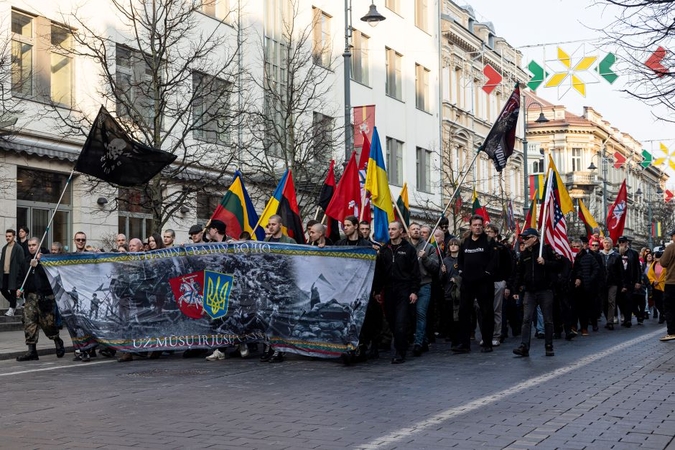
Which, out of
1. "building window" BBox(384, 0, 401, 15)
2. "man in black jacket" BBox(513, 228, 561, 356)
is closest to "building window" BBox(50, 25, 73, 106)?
"man in black jacket" BBox(513, 228, 561, 356)

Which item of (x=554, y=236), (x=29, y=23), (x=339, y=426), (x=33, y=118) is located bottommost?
(x=339, y=426)

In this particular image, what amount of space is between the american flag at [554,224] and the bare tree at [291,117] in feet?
26.5

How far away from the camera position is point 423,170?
47.1 m

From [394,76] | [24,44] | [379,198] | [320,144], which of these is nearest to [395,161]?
[394,76]

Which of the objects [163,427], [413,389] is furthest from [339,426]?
[413,389]

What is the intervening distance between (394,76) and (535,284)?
3086 cm

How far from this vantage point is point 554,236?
15273mm

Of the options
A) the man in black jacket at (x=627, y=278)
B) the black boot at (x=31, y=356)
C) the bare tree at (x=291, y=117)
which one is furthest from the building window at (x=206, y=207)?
the black boot at (x=31, y=356)

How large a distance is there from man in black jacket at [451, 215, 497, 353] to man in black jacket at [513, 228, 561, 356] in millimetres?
457

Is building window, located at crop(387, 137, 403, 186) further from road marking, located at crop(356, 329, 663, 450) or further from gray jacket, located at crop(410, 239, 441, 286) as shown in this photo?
road marking, located at crop(356, 329, 663, 450)

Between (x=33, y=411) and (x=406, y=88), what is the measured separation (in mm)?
37443

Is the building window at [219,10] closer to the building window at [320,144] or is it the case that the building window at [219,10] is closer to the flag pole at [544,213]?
the building window at [320,144]

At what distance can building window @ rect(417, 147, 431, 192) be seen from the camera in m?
46.6

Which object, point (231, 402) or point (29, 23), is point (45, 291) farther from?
point (29, 23)
